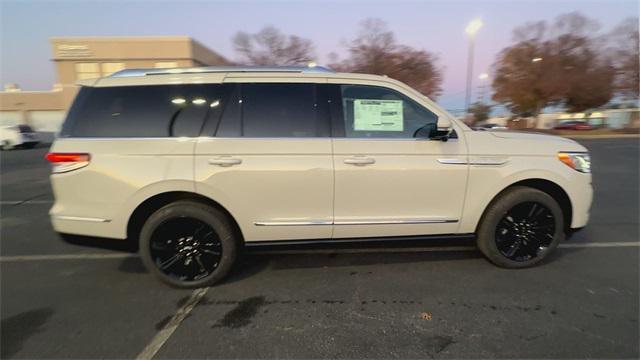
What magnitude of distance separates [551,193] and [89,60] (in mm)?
48835

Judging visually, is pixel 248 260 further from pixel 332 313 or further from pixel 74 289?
pixel 74 289

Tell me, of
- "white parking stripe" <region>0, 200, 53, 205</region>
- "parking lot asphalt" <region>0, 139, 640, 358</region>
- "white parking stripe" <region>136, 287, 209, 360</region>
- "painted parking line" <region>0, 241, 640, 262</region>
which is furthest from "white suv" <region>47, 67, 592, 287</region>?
"white parking stripe" <region>0, 200, 53, 205</region>

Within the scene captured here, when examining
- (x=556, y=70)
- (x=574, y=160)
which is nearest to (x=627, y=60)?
(x=556, y=70)

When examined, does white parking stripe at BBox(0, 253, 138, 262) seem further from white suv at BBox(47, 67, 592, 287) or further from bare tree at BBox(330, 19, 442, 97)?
bare tree at BBox(330, 19, 442, 97)

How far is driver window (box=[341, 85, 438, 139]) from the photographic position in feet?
11.2

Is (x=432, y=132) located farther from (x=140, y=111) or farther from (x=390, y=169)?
(x=140, y=111)

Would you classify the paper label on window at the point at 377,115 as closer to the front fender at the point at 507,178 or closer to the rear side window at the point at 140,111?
the front fender at the point at 507,178

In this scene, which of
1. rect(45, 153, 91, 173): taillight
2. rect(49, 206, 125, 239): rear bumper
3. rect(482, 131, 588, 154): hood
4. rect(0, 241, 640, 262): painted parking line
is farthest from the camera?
rect(0, 241, 640, 262): painted parking line

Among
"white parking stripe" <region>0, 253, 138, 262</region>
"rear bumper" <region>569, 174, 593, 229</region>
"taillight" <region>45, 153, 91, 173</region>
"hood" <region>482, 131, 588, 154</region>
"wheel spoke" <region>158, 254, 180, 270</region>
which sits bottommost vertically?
"white parking stripe" <region>0, 253, 138, 262</region>

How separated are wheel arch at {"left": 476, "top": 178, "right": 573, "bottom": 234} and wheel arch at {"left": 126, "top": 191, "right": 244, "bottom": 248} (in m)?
2.69

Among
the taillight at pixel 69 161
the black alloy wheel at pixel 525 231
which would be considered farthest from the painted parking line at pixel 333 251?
the taillight at pixel 69 161

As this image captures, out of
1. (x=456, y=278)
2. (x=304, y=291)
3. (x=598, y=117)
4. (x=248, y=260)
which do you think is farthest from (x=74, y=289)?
(x=598, y=117)

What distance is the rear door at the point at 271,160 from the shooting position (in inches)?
126

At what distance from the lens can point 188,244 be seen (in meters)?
3.39
